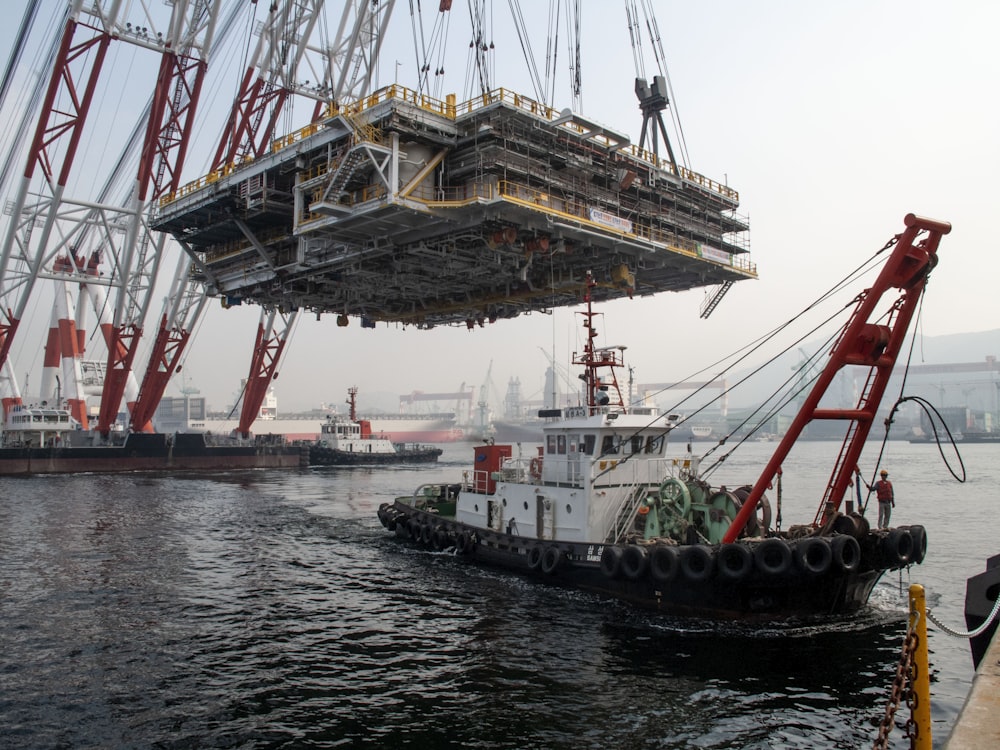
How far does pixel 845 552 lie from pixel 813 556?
0.75m

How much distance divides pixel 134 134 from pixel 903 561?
63.8m

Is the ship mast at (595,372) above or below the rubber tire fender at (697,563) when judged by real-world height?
above

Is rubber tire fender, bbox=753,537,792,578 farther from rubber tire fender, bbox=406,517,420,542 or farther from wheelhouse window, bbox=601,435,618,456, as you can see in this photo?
rubber tire fender, bbox=406,517,420,542

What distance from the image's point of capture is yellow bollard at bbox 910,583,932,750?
6449 mm

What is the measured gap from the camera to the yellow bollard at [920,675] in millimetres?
6449

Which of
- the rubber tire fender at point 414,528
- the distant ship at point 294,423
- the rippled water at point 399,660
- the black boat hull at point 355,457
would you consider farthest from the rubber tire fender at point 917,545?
the distant ship at point 294,423

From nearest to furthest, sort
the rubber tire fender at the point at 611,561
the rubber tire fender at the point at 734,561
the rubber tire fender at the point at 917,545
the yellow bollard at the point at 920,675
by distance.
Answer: the yellow bollard at the point at 920,675 → the rubber tire fender at the point at 734,561 → the rubber tire fender at the point at 917,545 → the rubber tire fender at the point at 611,561

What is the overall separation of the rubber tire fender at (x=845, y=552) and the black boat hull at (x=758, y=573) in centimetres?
2

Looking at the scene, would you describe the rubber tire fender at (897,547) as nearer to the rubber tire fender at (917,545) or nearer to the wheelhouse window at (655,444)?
the rubber tire fender at (917,545)

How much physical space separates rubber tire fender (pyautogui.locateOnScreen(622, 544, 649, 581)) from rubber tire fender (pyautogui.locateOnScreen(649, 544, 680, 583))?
0.17 m

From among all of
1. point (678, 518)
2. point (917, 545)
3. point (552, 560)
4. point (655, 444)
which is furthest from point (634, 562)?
point (917, 545)

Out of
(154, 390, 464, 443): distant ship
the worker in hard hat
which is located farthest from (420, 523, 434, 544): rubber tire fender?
(154, 390, 464, 443): distant ship

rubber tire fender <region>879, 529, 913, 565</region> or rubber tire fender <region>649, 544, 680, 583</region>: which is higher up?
rubber tire fender <region>879, 529, 913, 565</region>

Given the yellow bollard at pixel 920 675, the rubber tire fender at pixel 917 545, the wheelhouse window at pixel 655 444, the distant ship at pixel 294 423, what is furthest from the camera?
the distant ship at pixel 294 423
